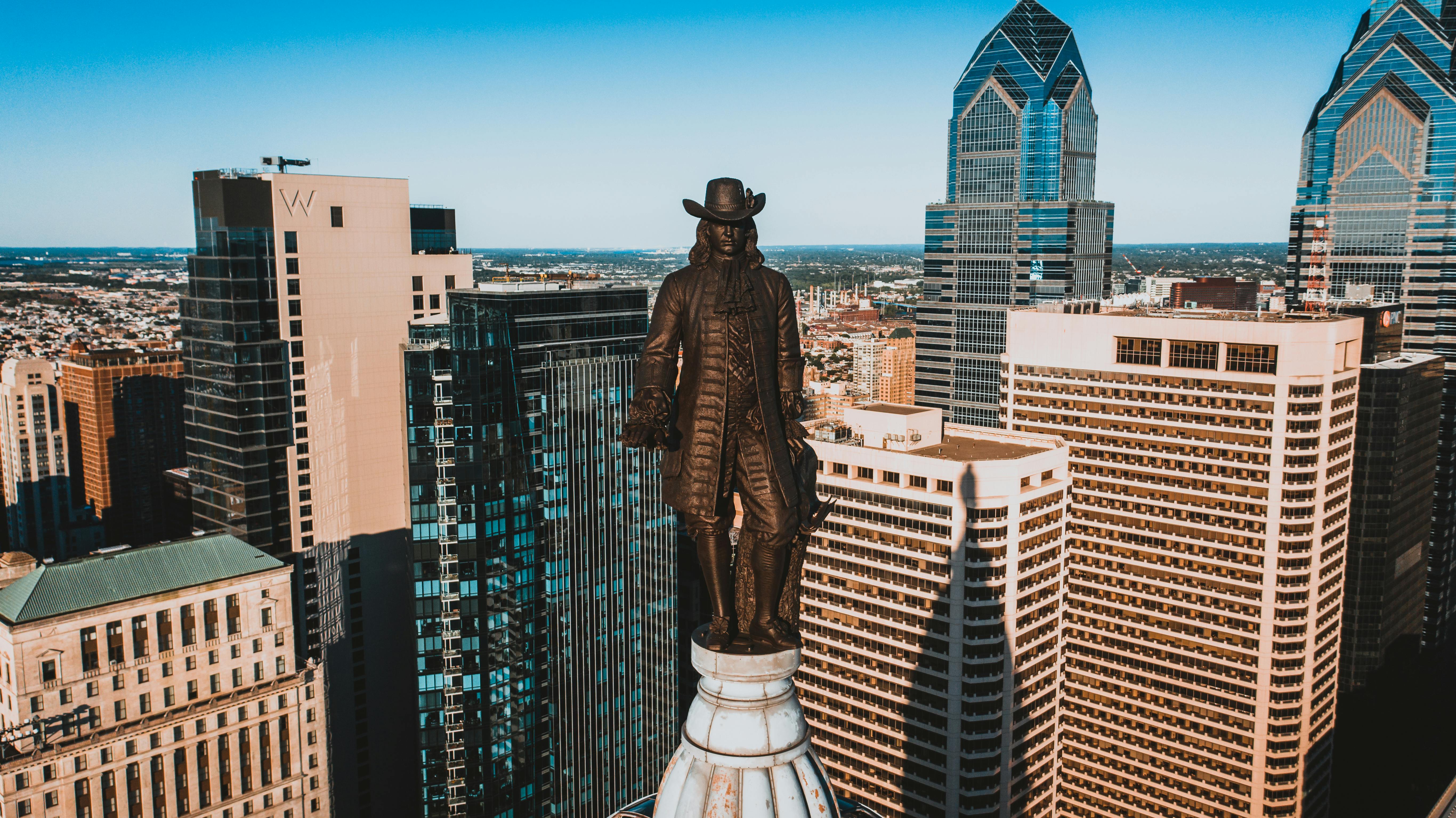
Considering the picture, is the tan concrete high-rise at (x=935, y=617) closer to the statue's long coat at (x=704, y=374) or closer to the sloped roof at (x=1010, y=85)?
the statue's long coat at (x=704, y=374)

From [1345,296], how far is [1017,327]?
86913 millimetres

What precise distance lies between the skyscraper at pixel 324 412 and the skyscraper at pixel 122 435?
6331cm

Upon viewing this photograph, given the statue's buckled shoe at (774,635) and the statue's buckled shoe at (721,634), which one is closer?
the statue's buckled shoe at (721,634)

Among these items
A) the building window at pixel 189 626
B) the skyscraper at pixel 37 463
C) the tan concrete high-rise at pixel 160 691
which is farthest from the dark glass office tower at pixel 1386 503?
the skyscraper at pixel 37 463

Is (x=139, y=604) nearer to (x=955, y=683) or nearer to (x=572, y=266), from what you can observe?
(x=955, y=683)

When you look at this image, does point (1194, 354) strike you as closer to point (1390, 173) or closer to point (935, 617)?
point (935, 617)

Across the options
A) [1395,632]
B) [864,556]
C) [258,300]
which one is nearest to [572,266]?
[258,300]

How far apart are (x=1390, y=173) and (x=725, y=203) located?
177m

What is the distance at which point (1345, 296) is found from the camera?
6280 inches

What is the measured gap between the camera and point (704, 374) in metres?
11.6

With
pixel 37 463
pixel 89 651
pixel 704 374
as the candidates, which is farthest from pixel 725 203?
pixel 37 463

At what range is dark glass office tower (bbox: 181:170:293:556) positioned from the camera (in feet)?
267

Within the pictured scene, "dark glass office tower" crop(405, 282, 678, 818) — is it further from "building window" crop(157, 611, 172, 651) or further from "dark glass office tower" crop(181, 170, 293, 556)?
"building window" crop(157, 611, 172, 651)

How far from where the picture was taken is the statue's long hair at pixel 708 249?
1166 cm
